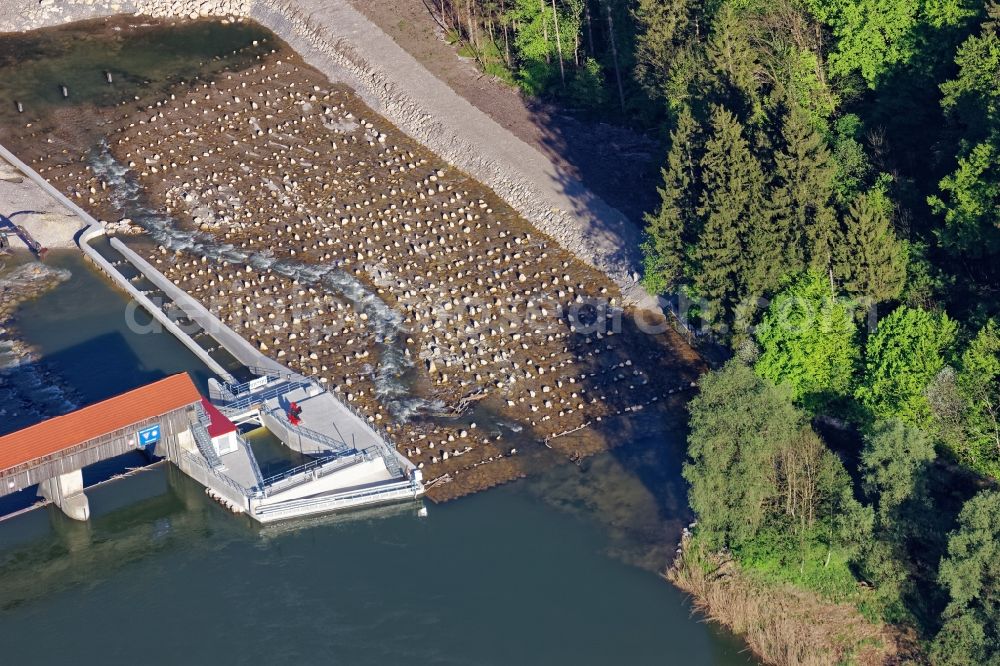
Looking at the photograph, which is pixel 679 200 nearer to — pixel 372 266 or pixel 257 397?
pixel 372 266

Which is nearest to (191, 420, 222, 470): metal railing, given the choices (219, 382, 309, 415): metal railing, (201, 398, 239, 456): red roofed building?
(201, 398, 239, 456): red roofed building

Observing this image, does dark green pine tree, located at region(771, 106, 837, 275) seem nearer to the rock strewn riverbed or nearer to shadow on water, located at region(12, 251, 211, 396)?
the rock strewn riverbed

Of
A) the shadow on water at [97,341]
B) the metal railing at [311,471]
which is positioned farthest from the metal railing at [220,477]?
the shadow on water at [97,341]

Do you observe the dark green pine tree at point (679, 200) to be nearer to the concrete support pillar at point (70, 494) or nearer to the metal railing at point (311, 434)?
the metal railing at point (311, 434)

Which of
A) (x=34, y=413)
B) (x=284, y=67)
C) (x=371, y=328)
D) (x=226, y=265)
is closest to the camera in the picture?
(x=34, y=413)

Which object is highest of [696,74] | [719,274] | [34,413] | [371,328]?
[696,74]

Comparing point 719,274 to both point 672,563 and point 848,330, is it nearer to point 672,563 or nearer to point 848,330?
point 848,330

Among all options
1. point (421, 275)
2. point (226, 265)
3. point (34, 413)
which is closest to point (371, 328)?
point (421, 275)

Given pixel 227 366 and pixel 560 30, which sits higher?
pixel 560 30
